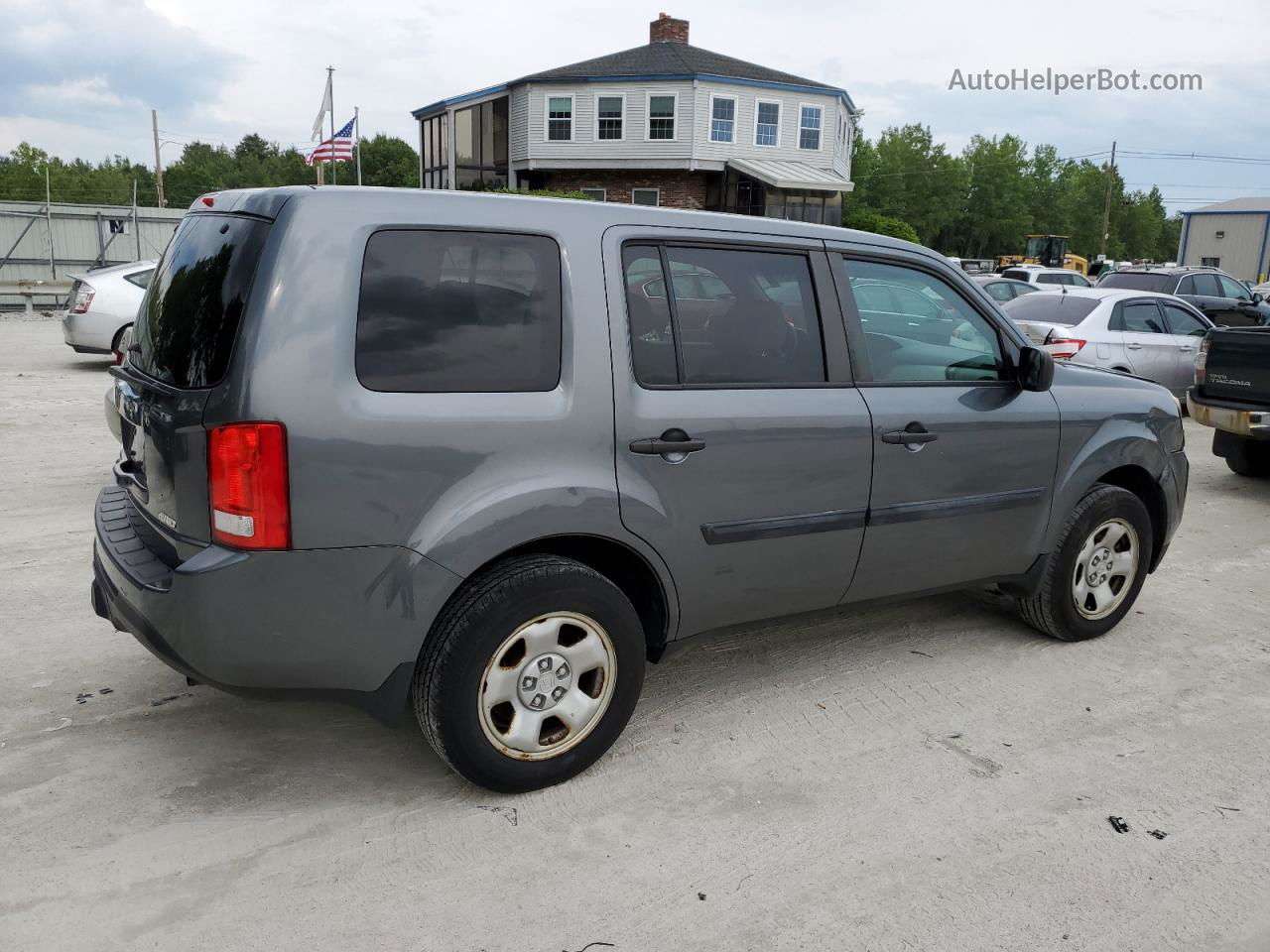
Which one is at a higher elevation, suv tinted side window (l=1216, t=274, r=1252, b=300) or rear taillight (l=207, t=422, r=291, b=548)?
suv tinted side window (l=1216, t=274, r=1252, b=300)

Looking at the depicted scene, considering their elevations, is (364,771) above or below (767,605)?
below

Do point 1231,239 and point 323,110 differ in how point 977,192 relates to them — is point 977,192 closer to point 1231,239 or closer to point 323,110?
point 1231,239

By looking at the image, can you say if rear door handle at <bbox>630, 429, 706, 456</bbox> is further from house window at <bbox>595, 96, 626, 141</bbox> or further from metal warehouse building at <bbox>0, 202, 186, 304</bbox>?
house window at <bbox>595, 96, 626, 141</bbox>

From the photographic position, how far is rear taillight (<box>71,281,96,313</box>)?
43.3 feet

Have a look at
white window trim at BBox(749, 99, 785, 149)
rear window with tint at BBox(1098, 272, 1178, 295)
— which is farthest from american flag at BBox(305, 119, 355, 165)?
rear window with tint at BBox(1098, 272, 1178, 295)

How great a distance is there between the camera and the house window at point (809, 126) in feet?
131

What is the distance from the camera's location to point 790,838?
320 cm

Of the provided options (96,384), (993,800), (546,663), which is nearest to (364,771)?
(546,663)

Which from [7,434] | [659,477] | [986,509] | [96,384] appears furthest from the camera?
[96,384]

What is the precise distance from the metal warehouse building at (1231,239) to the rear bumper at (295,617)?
57.6 meters

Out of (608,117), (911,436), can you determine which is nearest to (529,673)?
(911,436)

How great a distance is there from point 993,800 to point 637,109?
37575 millimetres

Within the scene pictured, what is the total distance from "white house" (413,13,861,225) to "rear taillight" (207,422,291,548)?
35.4 m

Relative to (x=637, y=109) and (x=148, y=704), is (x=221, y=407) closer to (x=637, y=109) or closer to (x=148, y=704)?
(x=148, y=704)
